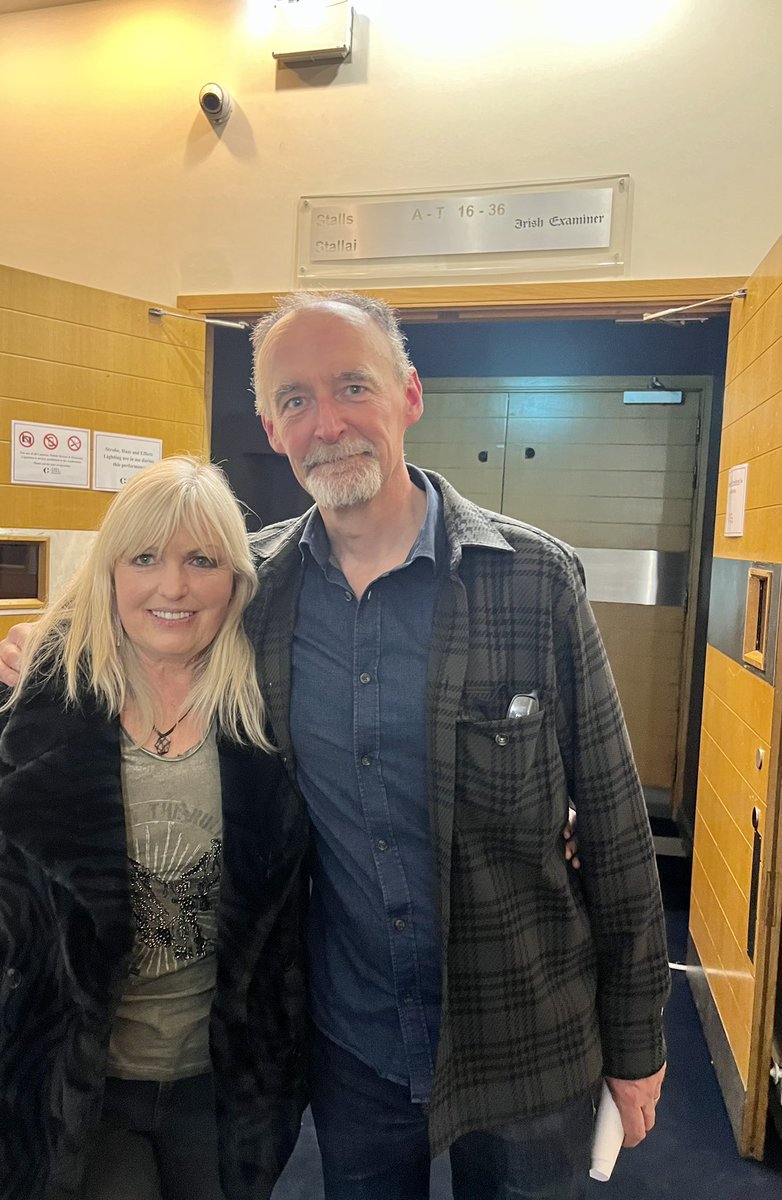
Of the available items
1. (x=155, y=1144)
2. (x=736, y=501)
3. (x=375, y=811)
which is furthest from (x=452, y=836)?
(x=736, y=501)

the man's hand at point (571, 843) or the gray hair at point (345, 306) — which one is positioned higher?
the gray hair at point (345, 306)

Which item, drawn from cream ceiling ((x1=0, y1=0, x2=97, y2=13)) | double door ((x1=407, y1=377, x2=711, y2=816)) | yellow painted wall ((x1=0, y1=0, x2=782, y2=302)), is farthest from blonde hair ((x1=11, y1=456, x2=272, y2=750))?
double door ((x1=407, y1=377, x2=711, y2=816))

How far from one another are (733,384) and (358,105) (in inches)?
57.1

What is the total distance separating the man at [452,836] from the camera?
1085mm

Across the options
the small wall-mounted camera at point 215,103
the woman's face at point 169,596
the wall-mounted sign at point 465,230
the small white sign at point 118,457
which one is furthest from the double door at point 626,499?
the woman's face at point 169,596

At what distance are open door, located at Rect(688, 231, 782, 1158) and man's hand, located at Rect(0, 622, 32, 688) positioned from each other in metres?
1.55

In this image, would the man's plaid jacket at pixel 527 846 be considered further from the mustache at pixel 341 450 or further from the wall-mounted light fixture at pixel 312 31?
the wall-mounted light fixture at pixel 312 31

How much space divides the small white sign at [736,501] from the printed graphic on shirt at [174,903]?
1.72 m

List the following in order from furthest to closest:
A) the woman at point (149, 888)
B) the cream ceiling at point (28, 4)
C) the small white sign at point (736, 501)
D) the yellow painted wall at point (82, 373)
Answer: the cream ceiling at point (28, 4), the yellow painted wall at point (82, 373), the small white sign at point (736, 501), the woman at point (149, 888)

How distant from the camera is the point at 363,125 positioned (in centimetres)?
244

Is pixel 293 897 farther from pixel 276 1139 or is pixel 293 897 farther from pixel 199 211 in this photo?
pixel 199 211

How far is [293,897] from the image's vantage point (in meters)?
1.12

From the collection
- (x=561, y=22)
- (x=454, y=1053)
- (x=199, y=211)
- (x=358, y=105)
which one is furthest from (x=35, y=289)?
(x=454, y=1053)

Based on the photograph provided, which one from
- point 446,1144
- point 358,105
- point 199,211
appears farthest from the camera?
point 199,211
